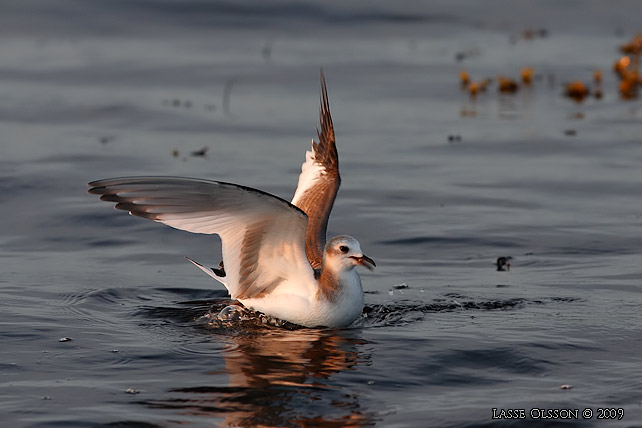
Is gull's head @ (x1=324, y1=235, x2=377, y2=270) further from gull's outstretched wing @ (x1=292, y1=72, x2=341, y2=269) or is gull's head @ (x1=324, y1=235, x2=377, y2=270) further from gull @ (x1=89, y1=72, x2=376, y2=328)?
gull's outstretched wing @ (x1=292, y1=72, x2=341, y2=269)

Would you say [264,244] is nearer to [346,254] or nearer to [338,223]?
[346,254]

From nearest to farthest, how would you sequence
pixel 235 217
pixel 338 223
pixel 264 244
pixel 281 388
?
pixel 281 388 → pixel 235 217 → pixel 264 244 → pixel 338 223

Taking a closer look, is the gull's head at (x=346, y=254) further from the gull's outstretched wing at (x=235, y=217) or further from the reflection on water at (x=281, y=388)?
the reflection on water at (x=281, y=388)

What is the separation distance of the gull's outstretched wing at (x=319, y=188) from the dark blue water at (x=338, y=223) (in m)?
0.61

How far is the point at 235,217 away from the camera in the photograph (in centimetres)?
720

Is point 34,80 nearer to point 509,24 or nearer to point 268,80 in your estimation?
point 268,80

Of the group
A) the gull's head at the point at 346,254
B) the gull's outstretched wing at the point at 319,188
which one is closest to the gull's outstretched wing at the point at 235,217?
the gull's head at the point at 346,254

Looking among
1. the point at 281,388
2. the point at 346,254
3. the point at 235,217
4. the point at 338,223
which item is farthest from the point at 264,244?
the point at 338,223

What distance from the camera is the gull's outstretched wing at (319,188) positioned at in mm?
8414

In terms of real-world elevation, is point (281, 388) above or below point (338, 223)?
below

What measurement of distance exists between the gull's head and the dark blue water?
48 cm

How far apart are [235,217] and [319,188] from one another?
1.72 m

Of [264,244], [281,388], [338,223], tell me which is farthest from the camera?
[338,223]

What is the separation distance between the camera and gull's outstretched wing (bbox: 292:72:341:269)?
8.41 metres
